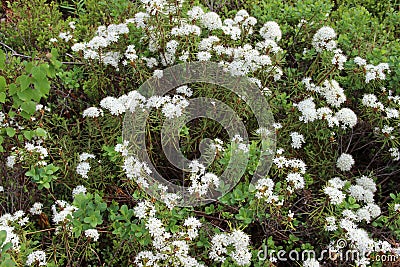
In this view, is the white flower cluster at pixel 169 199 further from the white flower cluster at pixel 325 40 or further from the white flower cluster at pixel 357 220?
the white flower cluster at pixel 325 40

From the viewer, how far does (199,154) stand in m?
2.41

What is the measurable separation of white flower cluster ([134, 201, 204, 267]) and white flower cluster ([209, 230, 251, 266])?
0.29ft

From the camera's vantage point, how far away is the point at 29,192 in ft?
7.48

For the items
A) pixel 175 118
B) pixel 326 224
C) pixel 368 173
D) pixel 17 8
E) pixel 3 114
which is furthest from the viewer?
pixel 17 8

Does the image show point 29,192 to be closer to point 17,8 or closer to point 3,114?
point 3,114

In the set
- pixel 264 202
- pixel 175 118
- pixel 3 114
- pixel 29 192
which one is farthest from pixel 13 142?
pixel 264 202

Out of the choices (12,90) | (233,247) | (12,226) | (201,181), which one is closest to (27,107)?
(12,90)

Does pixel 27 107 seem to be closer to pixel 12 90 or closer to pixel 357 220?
pixel 12 90

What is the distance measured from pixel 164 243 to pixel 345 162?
1.13 meters

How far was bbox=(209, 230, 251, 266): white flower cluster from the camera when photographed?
1.82 metres

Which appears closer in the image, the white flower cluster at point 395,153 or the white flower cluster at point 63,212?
the white flower cluster at point 63,212

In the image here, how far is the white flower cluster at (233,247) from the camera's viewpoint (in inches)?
71.6

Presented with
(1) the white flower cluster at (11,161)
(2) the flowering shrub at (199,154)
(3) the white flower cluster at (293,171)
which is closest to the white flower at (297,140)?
(2) the flowering shrub at (199,154)

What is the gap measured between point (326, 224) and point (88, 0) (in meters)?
2.63
